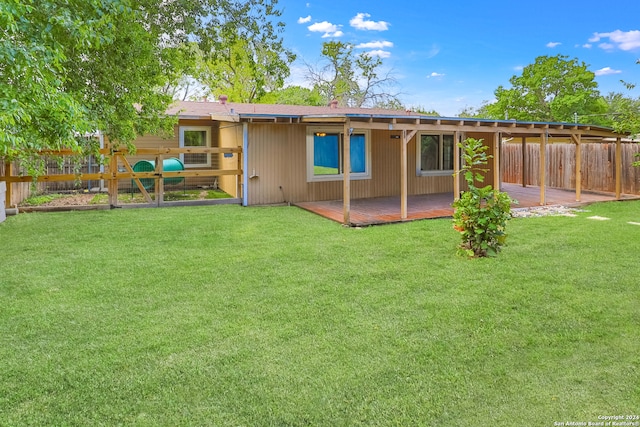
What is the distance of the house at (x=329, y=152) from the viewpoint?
998cm

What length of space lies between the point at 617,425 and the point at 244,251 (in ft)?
15.0

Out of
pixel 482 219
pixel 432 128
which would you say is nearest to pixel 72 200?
pixel 432 128

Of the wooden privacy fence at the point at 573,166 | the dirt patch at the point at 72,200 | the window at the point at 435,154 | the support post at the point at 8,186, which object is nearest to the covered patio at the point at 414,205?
the wooden privacy fence at the point at 573,166

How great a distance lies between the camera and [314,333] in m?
3.37

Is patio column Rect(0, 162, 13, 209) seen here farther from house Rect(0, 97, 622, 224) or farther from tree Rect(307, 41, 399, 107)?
tree Rect(307, 41, 399, 107)

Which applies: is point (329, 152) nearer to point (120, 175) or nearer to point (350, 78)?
point (120, 175)

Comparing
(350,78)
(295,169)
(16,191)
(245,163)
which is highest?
(350,78)

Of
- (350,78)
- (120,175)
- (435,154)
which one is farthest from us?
(350,78)

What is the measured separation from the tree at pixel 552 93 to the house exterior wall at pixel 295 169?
83.4 ft

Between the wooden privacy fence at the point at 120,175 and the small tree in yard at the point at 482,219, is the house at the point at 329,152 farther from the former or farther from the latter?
the small tree in yard at the point at 482,219

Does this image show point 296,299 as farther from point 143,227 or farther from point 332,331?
point 143,227

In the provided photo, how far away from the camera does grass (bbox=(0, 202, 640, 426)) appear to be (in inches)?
95.7

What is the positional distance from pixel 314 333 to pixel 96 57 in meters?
4.09

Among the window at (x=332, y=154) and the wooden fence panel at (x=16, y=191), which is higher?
the window at (x=332, y=154)
